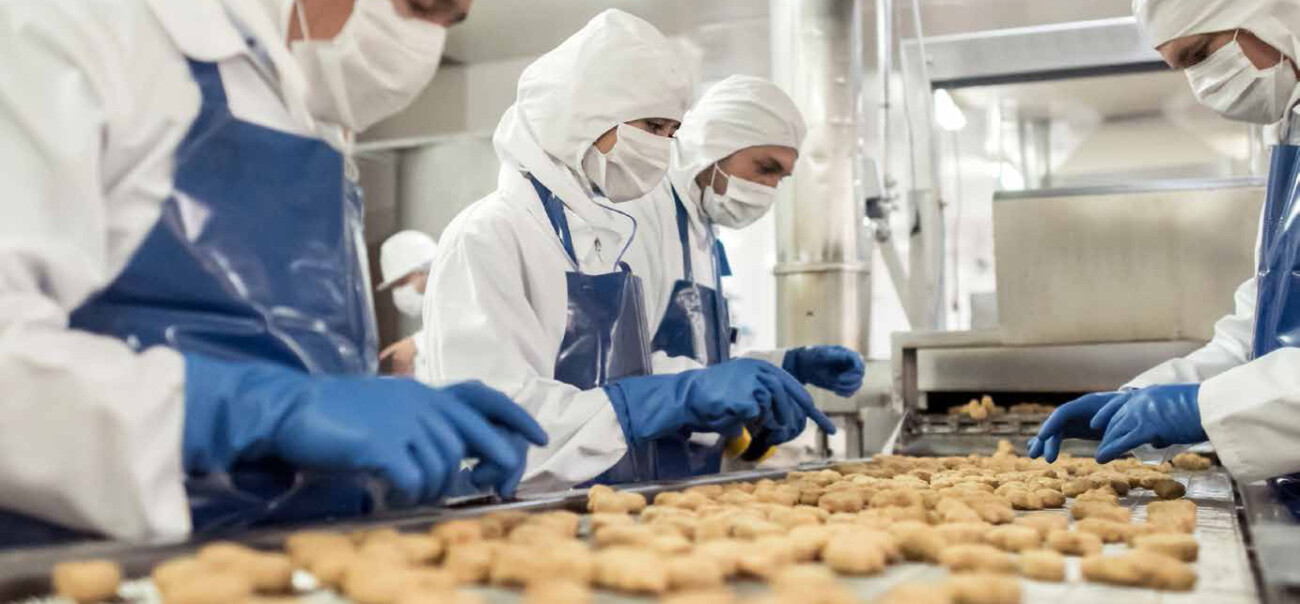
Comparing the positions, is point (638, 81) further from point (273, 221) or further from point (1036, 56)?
point (1036, 56)

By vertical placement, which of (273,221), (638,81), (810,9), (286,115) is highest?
(810,9)

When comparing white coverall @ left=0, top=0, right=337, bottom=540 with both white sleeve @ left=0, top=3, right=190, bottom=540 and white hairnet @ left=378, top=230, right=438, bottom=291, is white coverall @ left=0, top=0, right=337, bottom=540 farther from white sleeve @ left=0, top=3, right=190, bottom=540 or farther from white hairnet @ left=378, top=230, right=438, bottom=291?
white hairnet @ left=378, top=230, right=438, bottom=291

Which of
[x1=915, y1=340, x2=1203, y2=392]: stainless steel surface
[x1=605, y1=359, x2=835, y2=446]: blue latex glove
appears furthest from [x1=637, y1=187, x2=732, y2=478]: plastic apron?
[x1=915, y1=340, x2=1203, y2=392]: stainless steel surface

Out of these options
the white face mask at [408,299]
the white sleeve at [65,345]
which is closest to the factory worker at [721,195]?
the white sleeve at [65,345]

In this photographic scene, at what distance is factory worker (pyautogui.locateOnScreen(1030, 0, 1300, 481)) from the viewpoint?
159 centimetres

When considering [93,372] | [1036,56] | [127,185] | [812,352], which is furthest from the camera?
[1036,56]

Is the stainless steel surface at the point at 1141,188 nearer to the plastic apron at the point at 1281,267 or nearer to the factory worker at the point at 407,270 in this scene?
the plastic apron at the point at 1281,267

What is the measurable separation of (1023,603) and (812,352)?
1.93 m

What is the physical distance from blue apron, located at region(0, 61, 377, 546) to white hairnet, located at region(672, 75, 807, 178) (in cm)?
153

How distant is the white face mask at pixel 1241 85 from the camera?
198 centimetres

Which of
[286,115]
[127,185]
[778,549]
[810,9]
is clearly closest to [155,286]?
[127,185]

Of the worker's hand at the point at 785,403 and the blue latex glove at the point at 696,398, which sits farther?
the worker's hand at the point at 785,403

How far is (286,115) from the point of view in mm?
1344

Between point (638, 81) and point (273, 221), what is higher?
point (638, 81)
